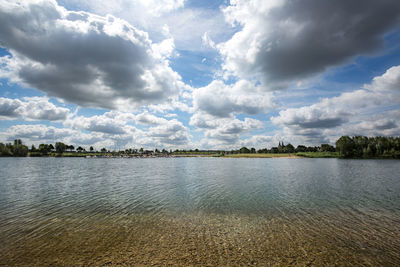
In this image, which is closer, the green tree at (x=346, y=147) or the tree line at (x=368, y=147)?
the tree line at (x=368, y=147)

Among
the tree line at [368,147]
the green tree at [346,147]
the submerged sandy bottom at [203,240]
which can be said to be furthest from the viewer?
the green tree at [346,147]

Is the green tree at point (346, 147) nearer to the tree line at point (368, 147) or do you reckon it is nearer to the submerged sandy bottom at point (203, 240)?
the tree line at point (368, 147)

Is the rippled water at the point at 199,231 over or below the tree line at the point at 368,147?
below

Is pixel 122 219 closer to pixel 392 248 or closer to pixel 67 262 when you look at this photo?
pixel 67 262

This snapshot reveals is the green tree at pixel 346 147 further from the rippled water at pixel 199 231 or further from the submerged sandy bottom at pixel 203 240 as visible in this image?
the submerged sandy bottom at pixel 203 240

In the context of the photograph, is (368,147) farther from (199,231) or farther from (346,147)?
(199,231)

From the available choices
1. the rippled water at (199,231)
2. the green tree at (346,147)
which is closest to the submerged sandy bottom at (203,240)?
the rippled water at (199,231)

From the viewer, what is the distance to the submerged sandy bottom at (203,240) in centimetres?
1017

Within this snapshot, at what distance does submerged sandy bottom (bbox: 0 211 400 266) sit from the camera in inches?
400

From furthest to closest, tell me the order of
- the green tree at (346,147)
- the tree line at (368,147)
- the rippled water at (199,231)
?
1. the green tree at (346,147)
2. the tree line at (368,147)
3. the rippled water at (199,231)

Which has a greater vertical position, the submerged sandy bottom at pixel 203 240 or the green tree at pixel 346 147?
the green tree at pixel 346 147

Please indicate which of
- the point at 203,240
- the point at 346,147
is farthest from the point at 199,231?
the point at 346,147

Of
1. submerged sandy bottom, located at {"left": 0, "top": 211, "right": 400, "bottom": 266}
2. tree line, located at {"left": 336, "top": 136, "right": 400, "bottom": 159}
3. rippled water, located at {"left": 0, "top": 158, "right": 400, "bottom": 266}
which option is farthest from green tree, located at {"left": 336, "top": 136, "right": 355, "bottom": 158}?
submerged sandy bottom, located at {"left": 0, "top": 211, "right": 400, "bottom": 266}

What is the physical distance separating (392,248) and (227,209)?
40.7ft
